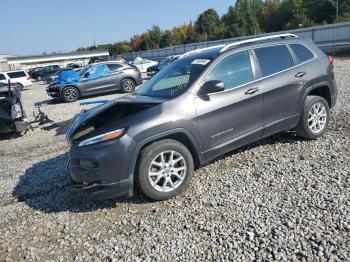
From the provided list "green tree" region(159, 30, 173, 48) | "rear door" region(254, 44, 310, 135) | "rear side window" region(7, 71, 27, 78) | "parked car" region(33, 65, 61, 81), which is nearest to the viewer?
"rear door" region(254, 44, 310, 135)

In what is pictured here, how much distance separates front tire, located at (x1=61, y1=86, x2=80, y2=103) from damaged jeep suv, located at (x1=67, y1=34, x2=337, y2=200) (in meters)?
10.8

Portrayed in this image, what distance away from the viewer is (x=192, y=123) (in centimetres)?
434

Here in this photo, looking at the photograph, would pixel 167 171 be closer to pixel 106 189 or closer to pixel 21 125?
pixel 106 189

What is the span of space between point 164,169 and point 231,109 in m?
1.27

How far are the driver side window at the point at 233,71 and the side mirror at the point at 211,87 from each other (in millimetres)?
173

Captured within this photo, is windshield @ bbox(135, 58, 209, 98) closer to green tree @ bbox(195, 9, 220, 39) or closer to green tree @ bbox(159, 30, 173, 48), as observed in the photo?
green tree @ bbox(195, 9, 220, 39)

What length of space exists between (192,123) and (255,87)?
1.22 m

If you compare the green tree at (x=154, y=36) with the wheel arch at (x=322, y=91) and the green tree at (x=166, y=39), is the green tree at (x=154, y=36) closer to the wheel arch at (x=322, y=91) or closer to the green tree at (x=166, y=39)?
the green tree at (x=166, y=39)

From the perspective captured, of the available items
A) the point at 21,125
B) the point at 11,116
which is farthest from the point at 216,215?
the point at 11,116

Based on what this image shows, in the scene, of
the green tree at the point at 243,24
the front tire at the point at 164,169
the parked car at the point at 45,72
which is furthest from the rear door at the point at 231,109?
the green tree at the point at 243,24

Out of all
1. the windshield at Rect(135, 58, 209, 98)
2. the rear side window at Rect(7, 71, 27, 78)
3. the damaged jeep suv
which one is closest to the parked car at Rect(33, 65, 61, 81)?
the rear side window at Rect(7, 71, 27, 78)

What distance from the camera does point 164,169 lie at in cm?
426

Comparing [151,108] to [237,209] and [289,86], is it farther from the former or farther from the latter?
[289,86]

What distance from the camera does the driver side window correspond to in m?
4.69
